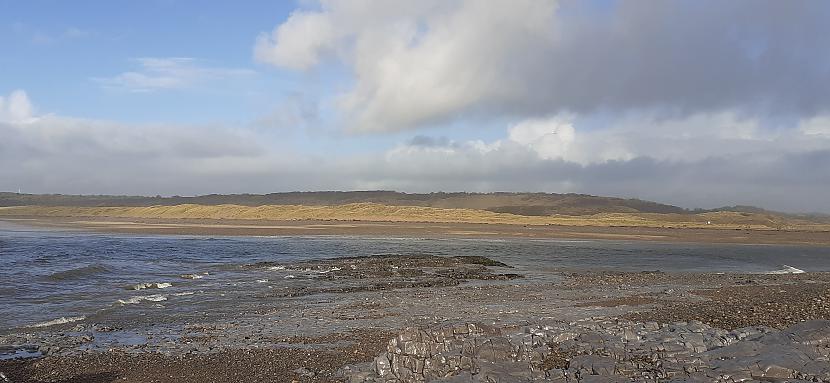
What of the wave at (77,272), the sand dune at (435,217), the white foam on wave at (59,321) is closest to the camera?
the white foam on wave at (59,321)

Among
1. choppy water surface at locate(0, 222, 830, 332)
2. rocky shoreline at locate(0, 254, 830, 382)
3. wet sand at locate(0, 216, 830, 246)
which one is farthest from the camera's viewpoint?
wet sand at locate(0, 216, 830, 246)

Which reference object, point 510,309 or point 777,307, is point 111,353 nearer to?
point 510,309

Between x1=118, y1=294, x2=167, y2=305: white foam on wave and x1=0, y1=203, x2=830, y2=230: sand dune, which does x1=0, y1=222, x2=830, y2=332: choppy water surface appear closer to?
x1=118, y1=294, x2=167, y2=305: white foam on wave

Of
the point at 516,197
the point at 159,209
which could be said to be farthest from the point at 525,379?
the point at 516,197

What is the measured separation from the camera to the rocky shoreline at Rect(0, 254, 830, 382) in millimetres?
9820

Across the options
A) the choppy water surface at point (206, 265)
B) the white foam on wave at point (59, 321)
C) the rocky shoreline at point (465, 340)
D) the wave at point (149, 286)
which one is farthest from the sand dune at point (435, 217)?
the white foam on wave at point (59, 321)

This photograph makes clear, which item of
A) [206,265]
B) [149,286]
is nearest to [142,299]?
[149,286]

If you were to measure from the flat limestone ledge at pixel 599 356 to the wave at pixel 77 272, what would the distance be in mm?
19560

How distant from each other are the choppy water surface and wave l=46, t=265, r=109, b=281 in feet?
0.13

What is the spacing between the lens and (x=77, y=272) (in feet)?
88.1

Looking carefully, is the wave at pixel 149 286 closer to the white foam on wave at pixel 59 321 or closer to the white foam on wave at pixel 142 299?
the white foam on wave at pixel 142 299

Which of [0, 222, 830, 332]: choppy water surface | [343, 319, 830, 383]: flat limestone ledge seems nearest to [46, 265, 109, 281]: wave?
[0, 222, 830, 332]: choppy water surface

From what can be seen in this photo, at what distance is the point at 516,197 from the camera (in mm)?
191750

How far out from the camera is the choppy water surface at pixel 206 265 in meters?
19.1
